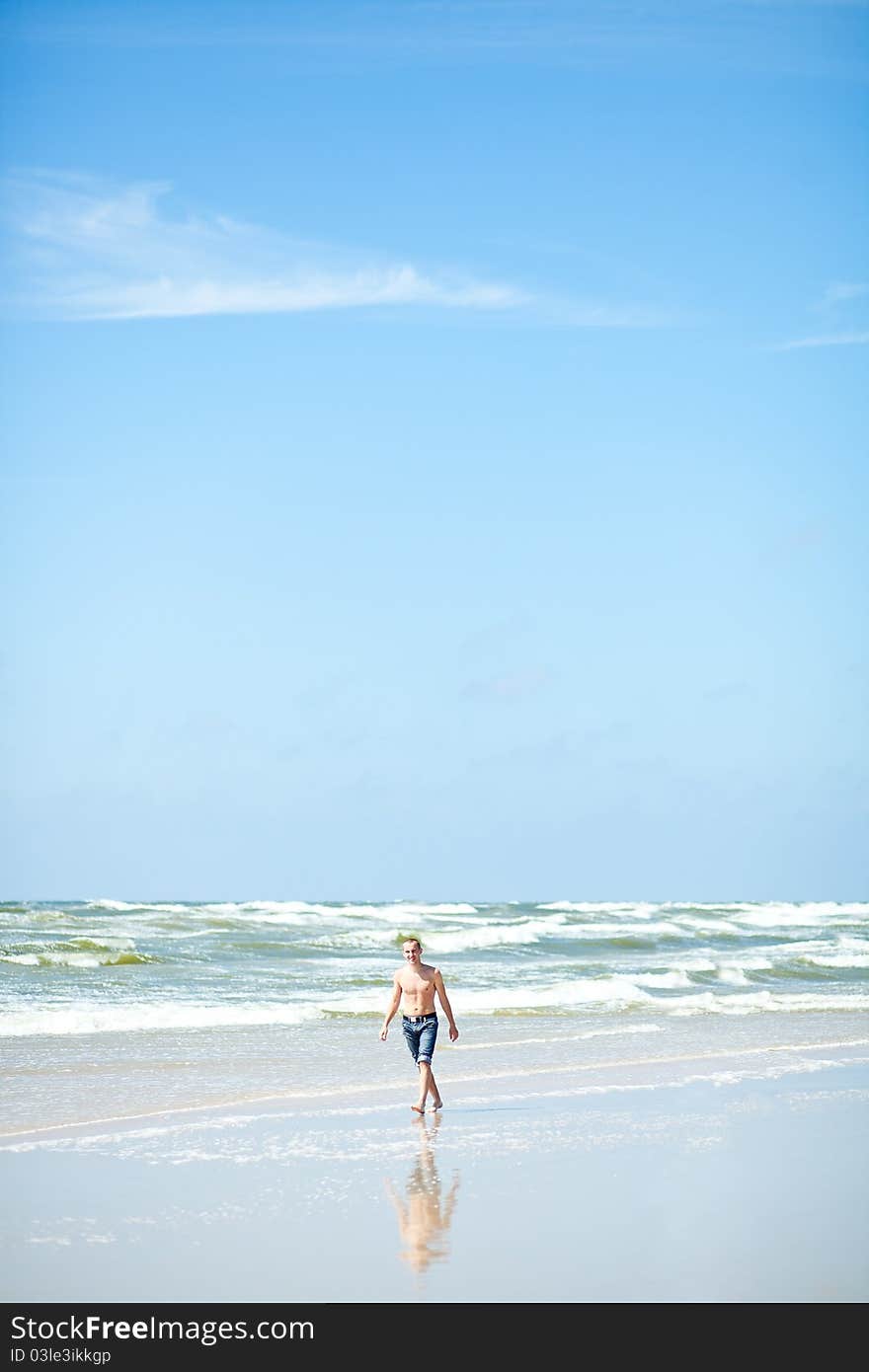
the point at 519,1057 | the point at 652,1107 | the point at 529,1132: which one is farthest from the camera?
the point at 519,1057

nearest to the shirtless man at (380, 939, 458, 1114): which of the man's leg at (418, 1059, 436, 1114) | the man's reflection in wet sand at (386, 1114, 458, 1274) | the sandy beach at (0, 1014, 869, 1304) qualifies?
the man's leg at (418, 1059, 436, 1114)

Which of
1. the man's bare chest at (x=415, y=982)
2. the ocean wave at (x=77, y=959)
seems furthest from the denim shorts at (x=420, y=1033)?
the ocean wave at (x=77, y=959)

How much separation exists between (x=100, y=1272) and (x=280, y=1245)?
0.92 m

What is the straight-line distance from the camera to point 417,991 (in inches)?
454

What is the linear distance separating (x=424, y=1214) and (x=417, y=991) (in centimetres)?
415

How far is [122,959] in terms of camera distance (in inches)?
1032

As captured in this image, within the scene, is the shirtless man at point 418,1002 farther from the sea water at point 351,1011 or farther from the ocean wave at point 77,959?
the ocean wave at point 77,959

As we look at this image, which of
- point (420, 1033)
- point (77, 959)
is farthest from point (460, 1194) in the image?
point (77, 959)

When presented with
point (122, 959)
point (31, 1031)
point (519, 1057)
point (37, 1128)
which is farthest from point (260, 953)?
point (37, 1128)

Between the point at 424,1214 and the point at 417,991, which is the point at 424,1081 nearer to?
the point at 417,991
